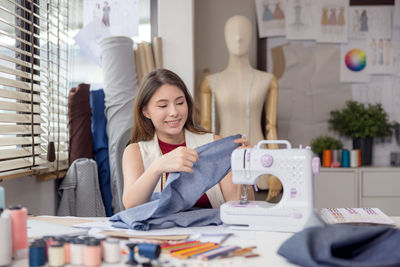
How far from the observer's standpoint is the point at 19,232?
3.89 ft

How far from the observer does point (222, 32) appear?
3.62 m

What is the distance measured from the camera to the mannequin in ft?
9.78

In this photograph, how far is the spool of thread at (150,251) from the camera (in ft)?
3.79

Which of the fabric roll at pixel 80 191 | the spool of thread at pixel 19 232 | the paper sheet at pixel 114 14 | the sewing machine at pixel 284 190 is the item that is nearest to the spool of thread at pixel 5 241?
the spool of thread at pixel 19 232

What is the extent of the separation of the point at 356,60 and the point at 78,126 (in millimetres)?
2239

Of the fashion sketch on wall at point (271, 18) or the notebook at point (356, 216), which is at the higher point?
the fashion sketch on wall at point (271, 18)

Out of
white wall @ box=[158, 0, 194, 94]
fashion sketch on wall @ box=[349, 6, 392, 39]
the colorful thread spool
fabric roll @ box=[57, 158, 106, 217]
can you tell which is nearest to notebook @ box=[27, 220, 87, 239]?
the colorful thread spool

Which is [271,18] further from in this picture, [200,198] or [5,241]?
[5,241]

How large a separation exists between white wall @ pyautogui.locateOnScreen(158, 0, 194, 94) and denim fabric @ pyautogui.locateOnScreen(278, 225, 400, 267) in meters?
2.07

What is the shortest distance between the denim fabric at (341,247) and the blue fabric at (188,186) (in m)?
0.49

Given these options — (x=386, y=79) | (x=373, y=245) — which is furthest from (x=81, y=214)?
(x=386, y=79)

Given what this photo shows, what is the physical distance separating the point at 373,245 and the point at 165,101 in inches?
43.0

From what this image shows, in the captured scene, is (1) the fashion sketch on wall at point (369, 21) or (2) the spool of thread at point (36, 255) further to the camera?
(1) the fashion sketch on wall at point (369, 21)

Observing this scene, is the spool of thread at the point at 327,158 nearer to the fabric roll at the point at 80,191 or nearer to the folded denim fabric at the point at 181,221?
the fabric roll at the point at 80,191
